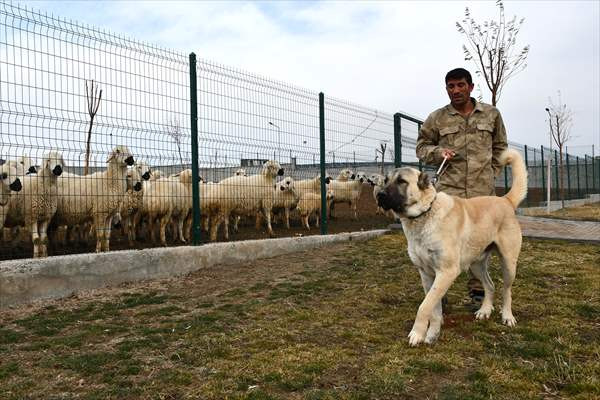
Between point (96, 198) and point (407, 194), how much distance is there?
19.9 feet

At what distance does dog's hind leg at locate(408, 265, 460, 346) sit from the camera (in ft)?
12.8

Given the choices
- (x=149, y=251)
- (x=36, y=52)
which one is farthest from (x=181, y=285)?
(x=36, y=52)

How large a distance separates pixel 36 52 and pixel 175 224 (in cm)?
613

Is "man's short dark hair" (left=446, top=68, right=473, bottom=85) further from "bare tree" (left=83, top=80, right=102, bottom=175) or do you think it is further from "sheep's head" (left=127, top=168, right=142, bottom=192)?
"sheep's head" (left=127, top=168, right=142, bottom=192)

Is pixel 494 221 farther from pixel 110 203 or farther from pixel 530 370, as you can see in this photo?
pixel 110 203

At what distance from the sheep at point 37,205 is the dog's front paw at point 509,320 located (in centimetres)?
648

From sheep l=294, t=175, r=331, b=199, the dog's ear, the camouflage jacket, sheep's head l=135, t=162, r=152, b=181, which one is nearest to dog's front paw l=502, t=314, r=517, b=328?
the camouflage jacket

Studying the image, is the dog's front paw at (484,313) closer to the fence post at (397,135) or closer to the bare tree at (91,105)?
the bare tree at (91,105)

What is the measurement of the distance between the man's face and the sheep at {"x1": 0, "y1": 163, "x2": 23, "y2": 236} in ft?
18.8

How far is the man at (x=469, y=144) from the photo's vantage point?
17.0 feet

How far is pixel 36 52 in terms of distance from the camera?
588cm

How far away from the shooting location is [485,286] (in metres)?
4.86

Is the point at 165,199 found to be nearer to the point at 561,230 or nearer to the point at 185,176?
the point at 185,176

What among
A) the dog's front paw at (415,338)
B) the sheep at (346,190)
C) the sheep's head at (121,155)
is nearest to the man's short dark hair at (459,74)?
the dog's front paw at (415,338)
